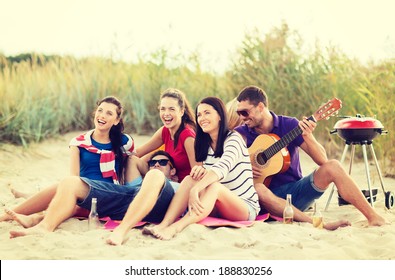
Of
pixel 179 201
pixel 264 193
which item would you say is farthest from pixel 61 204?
pixel 264 193

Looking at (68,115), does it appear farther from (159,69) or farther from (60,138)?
(159,69)

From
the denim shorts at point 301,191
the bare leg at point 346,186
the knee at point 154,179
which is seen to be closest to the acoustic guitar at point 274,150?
the denim shorts at point 301,191

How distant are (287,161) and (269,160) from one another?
135 mm

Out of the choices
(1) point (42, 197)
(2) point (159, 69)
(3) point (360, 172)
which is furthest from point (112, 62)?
(1) point (42, 197)

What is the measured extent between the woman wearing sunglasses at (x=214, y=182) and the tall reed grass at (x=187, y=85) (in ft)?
12.5

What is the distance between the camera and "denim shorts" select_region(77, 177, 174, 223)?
4855 mm

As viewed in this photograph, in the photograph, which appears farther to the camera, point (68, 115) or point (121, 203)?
point (68, 115)

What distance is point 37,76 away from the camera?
400 inches

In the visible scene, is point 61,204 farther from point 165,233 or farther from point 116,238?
point 165,233

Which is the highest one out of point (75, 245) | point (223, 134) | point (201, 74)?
point (201, 74)

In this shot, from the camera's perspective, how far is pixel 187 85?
32.4ft

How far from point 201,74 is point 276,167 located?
499 cm

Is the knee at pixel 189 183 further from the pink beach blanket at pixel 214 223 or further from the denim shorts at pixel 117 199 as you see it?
the pink beach blanket at pixel 214 223

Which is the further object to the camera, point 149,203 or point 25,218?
point 25,218
